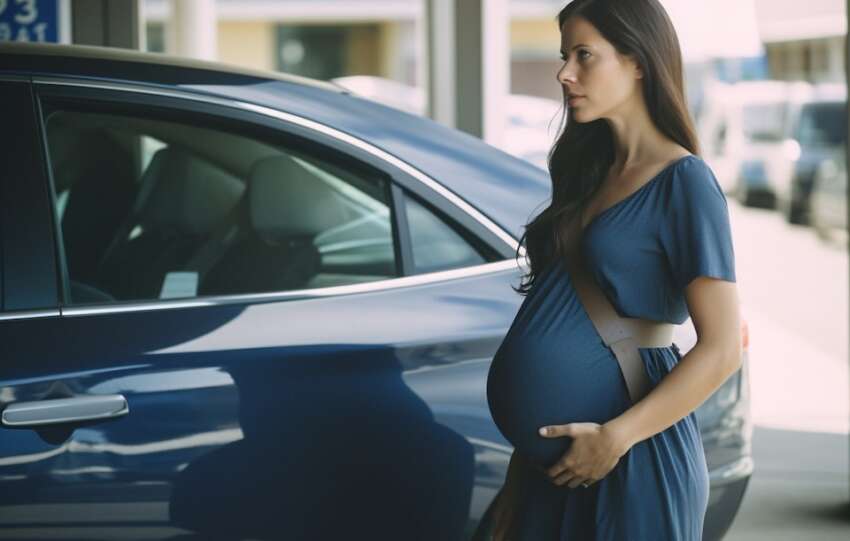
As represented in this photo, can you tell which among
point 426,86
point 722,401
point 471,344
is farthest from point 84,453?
point 426,86

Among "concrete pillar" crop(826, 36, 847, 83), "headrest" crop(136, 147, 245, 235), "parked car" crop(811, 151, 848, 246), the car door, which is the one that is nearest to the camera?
the car door

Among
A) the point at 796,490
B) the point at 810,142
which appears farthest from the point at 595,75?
the point at 810,142

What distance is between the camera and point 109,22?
667 centimetres

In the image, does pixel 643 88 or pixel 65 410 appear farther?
pixel 65 410

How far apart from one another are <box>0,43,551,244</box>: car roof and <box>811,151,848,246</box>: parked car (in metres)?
13.2

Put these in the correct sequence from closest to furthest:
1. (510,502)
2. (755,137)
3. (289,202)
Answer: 1. (510,502)
2. (289,202)
3. (755,137)

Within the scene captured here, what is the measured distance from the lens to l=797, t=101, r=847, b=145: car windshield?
16.7 m

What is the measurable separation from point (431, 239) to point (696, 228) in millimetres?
899

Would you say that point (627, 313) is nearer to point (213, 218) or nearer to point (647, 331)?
point (647, 331)

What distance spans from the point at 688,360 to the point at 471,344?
0.73 m

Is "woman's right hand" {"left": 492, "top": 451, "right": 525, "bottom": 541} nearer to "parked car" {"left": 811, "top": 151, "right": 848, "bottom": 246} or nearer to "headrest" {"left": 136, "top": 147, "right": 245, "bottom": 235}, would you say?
"headrest" {"left": 136, "top": 147, "right": 245, "bottom": 235}

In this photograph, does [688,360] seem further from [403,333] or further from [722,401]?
[722,401]

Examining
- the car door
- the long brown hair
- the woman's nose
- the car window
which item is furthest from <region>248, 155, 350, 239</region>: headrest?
the woman's nose

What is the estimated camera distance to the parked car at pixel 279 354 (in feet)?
8.16
